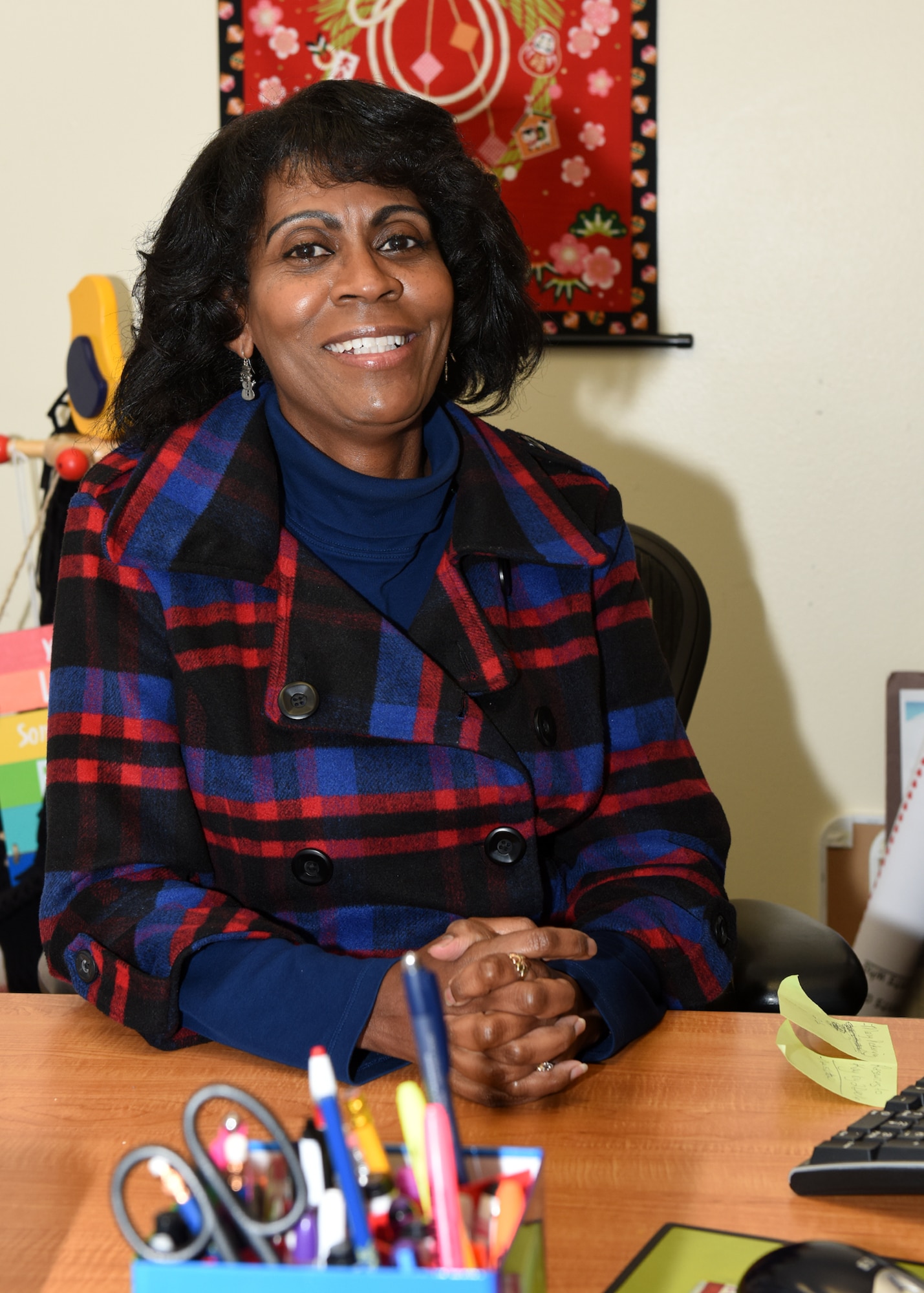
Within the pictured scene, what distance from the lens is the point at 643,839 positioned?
3.96ft

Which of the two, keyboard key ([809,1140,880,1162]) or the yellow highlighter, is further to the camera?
keyboard key ([809,1140,880,1162])

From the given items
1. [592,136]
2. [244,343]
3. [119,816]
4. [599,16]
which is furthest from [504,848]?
[599,16]

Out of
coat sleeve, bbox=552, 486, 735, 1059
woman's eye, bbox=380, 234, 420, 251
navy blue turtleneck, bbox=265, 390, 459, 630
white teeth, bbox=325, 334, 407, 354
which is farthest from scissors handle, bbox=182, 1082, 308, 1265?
woman's eye, bbox=380, 234, 420, 251

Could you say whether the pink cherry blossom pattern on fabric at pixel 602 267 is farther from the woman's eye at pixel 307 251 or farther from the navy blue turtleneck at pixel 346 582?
the woman's eye at pixel 307 251

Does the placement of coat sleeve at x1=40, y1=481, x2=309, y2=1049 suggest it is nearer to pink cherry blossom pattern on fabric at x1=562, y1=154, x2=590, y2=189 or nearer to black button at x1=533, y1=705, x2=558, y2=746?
black button at x1=533, y1=705, x2=558, y2=746

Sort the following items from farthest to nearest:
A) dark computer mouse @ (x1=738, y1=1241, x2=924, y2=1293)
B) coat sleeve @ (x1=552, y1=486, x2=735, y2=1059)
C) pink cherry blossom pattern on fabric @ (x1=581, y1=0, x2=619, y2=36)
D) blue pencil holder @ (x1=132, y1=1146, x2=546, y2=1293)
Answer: pink cherry blossom pattern on fabric @ (x1=581, y1=0, x2=619, y2=36), coat sleeve @ (x1=552, y1=486, x2=735, y2=1059), dark computer mouse @ (x1=738, y1=1241, x2=924, y2=1293), blue pencil holder @ (x1=132, y1=1146, x2=546, y2=1293)

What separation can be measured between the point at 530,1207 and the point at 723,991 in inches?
27.7

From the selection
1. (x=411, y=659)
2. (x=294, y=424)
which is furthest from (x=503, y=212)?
(x=411, y=659)

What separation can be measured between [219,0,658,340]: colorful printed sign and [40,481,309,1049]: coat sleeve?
1332mm

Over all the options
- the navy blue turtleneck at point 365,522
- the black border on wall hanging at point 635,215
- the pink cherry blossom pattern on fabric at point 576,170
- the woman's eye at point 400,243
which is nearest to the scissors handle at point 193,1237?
the navy blue turtleneck at point 365,522

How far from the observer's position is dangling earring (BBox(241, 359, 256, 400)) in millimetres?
1354

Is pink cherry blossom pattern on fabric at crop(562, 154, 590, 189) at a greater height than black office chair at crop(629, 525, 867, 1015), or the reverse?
pink cherry blossom pattern on fabric at crop(562, 154, 590, 189)

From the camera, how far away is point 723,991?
1.10 m

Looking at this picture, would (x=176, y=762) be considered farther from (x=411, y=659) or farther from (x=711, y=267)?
(x=711, y=267)
